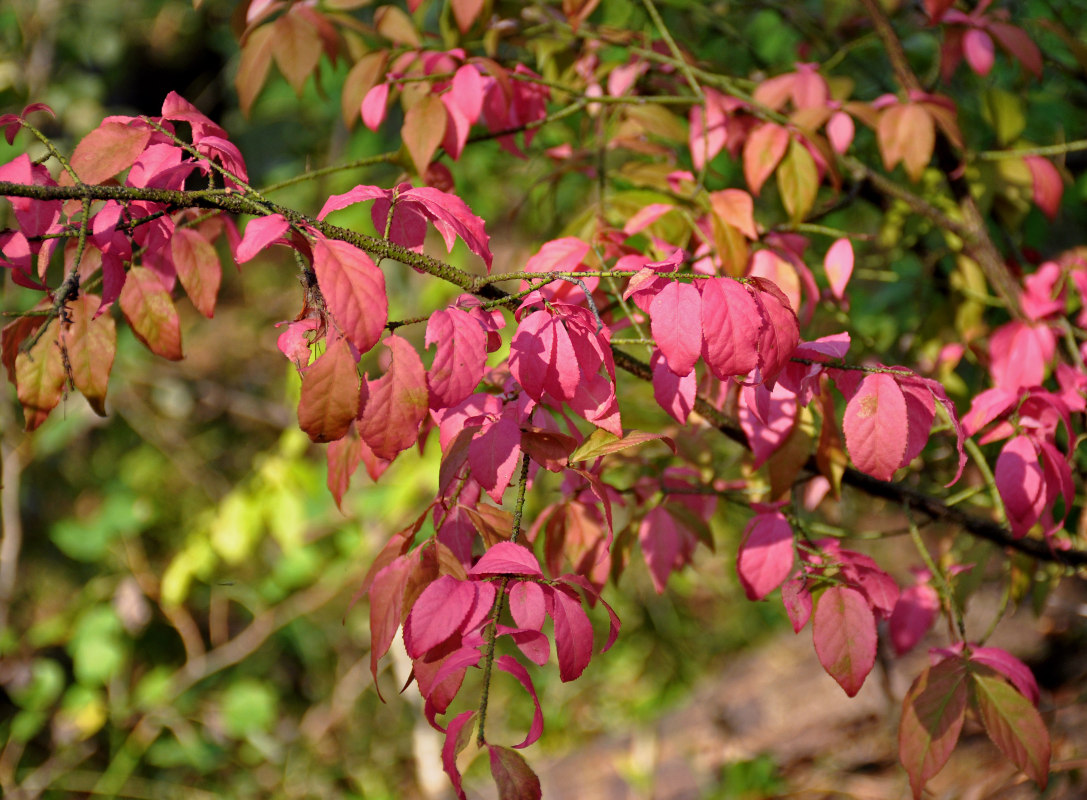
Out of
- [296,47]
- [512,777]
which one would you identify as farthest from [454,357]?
[296,47]

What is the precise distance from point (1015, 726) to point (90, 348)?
83 cm

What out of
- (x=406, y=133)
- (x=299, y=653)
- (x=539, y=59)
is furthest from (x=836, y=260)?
(x=299, y=653)

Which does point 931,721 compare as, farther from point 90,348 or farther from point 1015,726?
point 90,348

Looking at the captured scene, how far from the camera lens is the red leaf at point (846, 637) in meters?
0.67

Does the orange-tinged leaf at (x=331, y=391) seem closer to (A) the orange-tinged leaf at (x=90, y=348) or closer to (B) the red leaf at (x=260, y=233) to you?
(B) the red leaf at (x=260, y=233)

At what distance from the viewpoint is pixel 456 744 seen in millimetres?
530

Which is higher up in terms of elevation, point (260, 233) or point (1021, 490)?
point (260, 233)

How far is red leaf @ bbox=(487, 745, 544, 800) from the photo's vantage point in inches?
19.8

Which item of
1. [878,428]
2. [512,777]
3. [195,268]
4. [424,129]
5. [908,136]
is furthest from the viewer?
[908,136]

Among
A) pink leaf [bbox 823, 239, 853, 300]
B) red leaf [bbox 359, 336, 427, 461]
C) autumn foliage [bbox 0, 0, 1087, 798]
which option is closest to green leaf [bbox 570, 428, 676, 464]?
autumn foliage [bbox 0, 0, 1087, 798]

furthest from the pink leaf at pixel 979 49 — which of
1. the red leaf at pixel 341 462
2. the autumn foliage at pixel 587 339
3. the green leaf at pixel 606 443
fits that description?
the red leaf at pixel 341 462

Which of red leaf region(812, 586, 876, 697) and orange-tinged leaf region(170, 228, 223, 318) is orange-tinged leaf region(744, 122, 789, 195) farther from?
orange-tinged leaf region(170, 228, 223, 318)

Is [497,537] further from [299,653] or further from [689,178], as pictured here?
[299,653]

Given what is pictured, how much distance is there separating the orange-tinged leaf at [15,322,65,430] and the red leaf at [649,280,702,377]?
49 cm
